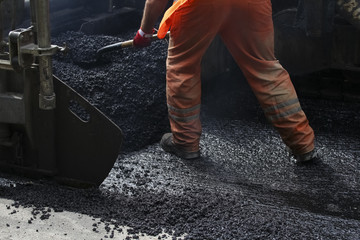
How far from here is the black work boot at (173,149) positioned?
→ 14.0 feet

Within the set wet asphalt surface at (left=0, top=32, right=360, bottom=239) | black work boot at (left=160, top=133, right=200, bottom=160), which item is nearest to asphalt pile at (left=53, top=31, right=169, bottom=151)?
wet asphalt surface at (left=0, top=32, right=360, bottom=239)

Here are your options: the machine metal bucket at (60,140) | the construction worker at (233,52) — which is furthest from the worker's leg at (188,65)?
the machine metal bucket at (60,140)

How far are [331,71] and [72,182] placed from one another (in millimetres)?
2575

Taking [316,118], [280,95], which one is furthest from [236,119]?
[280,95]

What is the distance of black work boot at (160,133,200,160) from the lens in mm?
4262

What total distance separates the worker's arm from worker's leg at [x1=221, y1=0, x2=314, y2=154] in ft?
1.47

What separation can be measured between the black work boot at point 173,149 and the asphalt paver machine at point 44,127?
81cm

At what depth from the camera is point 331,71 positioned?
5199 mm

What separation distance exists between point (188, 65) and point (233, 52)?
32cm

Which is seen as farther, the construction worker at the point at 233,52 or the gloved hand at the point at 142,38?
the gloved hand at the point at 142,38

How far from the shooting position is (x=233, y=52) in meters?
4.14

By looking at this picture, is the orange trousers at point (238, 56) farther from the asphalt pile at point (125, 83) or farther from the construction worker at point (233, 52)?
the asphalt pile at point (125, 83)

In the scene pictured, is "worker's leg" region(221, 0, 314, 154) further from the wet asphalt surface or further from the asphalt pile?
the asphalt pile

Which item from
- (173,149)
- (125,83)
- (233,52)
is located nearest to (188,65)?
(233,52)
